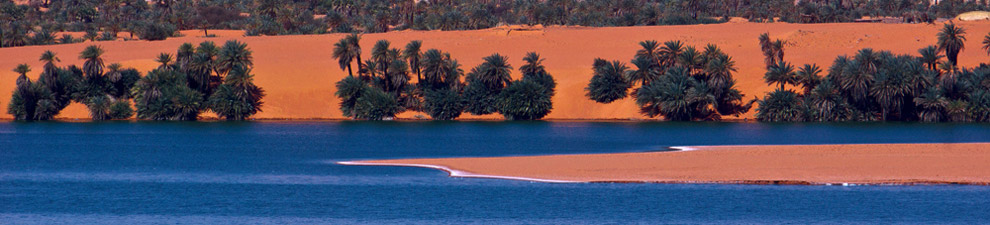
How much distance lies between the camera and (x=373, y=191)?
1656 inches

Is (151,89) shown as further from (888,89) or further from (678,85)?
(888,89)

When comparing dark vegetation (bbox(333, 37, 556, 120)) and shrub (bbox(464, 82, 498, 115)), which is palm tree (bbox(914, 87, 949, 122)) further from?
shrub (bbox(464, 82, 498, 115))

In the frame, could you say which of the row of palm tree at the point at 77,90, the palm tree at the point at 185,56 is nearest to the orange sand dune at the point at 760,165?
the palm tree at the point at 185,56

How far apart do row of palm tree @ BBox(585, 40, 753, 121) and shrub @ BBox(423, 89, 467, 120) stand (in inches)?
516

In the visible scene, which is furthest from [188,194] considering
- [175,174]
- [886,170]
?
[886,170]

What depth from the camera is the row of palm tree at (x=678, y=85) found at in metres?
97.1

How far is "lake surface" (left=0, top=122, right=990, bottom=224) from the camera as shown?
35.3 m

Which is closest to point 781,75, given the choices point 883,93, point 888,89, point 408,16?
point 883,93

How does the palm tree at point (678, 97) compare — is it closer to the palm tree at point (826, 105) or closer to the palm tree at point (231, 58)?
the palm tree at point (826, 105)

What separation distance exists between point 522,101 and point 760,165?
52.4 meters

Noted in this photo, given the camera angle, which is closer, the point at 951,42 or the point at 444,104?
the point at 951,42

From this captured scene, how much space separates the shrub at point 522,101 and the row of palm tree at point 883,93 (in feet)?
61.5

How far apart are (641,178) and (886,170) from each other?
32.9 feet

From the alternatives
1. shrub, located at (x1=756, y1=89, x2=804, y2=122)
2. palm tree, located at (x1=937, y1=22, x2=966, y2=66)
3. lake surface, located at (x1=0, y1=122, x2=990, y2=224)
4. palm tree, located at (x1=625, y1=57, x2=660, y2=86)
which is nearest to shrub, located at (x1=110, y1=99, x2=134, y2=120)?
lake surface, located at (x1=0, y1=122, x2=990, y2=224)
